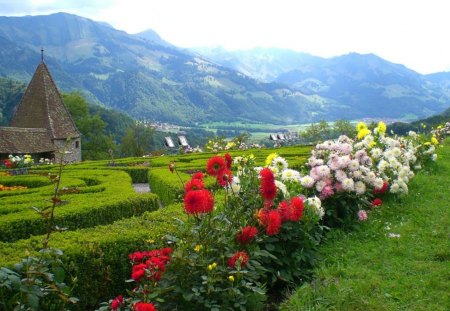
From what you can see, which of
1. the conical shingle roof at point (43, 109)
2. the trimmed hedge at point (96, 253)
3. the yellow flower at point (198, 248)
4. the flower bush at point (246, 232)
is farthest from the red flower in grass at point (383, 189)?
the conical shingle roof at point (43, 109)

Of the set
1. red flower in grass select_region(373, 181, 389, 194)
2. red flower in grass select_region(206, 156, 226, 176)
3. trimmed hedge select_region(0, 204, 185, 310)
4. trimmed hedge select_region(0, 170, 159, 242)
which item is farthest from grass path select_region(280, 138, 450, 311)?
trimmed hedge select_region(0, 170, 159, 242)

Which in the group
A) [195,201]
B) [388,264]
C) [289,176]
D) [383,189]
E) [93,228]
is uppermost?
[195,201]

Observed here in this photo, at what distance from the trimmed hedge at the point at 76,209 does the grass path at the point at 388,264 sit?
12.9 feet

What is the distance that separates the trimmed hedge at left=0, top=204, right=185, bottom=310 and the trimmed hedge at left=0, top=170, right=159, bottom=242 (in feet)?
4.62

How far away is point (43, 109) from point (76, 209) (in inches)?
1070

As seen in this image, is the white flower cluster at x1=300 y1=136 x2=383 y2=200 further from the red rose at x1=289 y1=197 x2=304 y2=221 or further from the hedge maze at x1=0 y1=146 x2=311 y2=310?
the hedge maze at x1=0 y1=146 x2=311 y2=310

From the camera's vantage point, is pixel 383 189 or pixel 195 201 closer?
pixel 195 201

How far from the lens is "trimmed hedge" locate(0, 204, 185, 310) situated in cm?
541

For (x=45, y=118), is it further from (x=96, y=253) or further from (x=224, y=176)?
(x=224, y=176)

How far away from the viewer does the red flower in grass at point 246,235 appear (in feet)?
15.4

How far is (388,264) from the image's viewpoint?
5.75 meters

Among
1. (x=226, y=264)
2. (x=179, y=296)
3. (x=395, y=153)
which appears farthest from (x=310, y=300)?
(x=395, y=153)

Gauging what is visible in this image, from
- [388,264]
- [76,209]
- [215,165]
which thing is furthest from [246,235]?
[76,209]

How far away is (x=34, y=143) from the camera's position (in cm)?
2856
